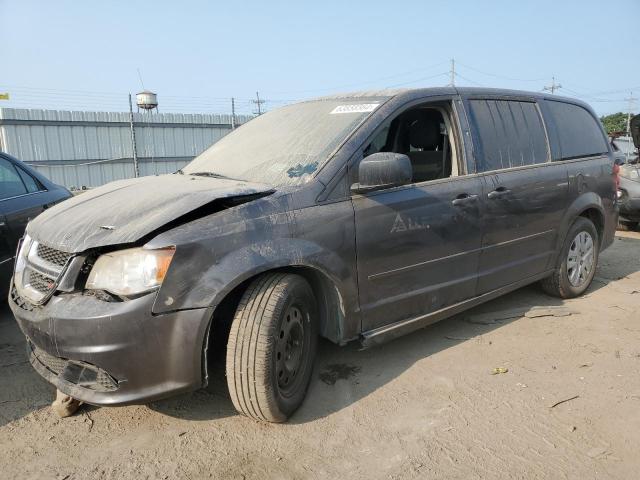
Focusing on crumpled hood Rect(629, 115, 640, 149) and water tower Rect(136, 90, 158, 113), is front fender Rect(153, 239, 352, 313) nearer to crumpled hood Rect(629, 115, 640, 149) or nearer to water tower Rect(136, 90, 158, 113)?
crumpled hood Rect(629, 115, 640, 149)

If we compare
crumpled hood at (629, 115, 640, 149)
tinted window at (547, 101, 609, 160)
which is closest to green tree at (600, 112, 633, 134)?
crumpled hood at (629, 115, 640, 149)

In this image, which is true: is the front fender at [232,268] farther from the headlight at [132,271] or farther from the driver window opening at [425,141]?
the driver window opening at [425,141]

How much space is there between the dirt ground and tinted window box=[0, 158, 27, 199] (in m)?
1.36

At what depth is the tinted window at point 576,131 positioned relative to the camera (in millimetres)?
4578

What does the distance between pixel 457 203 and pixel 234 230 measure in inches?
66.2

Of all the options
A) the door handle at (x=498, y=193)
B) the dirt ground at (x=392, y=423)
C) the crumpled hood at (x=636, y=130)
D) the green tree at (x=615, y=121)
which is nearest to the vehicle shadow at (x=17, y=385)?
the dirt ground at (x=392, y=423)

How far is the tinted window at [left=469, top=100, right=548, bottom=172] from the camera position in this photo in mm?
3783

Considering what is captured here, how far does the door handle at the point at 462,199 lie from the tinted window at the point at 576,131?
1.46m

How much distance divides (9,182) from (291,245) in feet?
10.7

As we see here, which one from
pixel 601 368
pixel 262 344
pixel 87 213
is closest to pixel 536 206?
pixel 601 368

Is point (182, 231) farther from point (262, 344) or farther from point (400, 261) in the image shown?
point (400, 261)

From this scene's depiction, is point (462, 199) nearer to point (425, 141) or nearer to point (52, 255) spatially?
point (425, 141)

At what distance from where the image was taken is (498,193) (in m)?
3.76

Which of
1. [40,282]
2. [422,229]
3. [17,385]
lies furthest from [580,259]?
[17,385]
